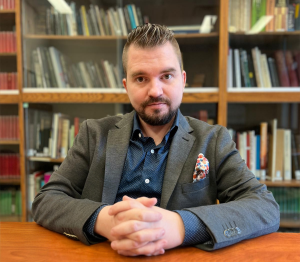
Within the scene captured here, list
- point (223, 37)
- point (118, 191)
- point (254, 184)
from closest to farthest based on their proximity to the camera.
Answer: point (254, 184), point (118, 191), point (223, 37)

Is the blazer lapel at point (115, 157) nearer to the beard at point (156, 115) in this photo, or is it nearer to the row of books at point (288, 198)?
the beard at point (156, 115)

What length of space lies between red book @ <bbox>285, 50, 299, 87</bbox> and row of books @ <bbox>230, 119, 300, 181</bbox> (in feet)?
1.06

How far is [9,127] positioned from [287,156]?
2296mm

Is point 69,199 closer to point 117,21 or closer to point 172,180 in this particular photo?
point 172,180

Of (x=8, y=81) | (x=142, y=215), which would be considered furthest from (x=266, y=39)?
(x=8, y=81)

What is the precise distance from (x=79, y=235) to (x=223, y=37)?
71.3 inches

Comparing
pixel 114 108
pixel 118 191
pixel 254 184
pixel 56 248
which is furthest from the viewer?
pixel 114 108

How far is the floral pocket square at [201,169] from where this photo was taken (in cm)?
101

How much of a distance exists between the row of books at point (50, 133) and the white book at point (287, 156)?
1673 mm

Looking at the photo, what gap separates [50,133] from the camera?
2.27 meters

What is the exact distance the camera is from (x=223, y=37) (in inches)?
79.8

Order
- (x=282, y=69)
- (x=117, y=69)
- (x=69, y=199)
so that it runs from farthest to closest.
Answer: (x=117, y=69) < (x=282, y=69) < (x=69, y=199)

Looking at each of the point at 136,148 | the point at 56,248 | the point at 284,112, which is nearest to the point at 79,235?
the point at 56,248

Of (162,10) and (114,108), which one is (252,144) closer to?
(114,108)
